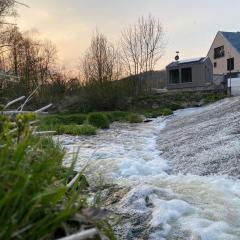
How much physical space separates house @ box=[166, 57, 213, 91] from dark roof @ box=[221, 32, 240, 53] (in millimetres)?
12507

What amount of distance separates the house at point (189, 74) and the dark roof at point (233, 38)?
12.5m

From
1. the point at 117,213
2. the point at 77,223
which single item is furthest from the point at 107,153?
the point at 77,223

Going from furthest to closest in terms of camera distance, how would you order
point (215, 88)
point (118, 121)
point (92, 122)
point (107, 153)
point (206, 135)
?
point (215, 88) < point (118, 121) < point (92, 122) < point (206, 135) < point (107, 153)

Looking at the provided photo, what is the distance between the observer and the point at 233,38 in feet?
175

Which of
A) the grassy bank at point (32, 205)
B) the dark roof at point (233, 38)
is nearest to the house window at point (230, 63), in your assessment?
the dark roof at point (233, 38)

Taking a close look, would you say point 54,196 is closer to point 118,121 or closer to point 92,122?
point 92,122

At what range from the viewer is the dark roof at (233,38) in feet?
168

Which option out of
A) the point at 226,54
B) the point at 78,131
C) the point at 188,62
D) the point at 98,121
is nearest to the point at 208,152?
the point at 78,131

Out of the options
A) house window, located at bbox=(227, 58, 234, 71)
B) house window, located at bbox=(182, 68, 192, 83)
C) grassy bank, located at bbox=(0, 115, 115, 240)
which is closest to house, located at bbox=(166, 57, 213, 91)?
house window, located at bbox=(182, 68, 192, 83)

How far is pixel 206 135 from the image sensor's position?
1100 cm

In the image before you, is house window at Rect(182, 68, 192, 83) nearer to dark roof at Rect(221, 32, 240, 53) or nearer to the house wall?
the house wall

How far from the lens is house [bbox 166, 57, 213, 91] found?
38188 millimetres

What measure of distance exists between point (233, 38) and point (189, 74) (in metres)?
16.5

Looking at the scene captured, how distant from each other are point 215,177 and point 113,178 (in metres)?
1.52
